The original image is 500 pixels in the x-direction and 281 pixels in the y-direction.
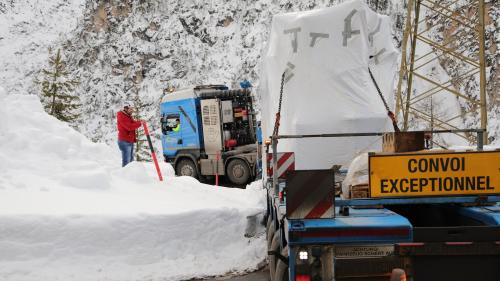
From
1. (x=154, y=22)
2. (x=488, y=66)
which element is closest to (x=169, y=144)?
(x=488, y=66)

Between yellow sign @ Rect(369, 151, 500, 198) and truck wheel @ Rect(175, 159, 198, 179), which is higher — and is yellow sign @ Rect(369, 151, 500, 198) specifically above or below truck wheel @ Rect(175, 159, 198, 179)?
above

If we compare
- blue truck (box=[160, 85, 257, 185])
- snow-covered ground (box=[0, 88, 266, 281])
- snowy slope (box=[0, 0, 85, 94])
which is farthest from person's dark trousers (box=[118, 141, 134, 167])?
snowy slope (box=[0, 0, 85, 94])

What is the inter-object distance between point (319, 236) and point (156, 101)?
133 ft

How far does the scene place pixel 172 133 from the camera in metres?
15.9

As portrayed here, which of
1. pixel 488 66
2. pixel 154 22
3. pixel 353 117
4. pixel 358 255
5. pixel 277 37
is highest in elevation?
pixel 154 22

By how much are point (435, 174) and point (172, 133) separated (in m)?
13.1

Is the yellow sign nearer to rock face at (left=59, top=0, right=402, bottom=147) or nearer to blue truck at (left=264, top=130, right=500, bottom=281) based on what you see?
blue truck at (left=264, top=130, right=500, bottom=281)

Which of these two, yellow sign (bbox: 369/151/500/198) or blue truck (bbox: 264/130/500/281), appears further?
yellow sign (bbox: 369/151/500/198)

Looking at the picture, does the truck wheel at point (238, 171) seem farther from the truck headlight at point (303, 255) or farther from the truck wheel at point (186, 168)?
the truck headlight at point (303, 255)

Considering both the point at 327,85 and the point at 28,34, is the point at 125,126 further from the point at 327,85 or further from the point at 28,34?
the point at 28,34

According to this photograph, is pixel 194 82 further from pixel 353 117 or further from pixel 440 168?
pixel 440 168

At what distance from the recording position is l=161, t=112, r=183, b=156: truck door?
15.6m

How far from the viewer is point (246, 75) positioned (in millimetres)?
41156

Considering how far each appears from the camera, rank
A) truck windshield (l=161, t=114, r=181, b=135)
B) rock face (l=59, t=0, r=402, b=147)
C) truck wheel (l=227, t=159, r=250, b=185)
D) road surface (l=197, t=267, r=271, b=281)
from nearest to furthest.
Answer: road surface (l=197, t=267, r=271, b=281)
truck wheel (l=227, t=159, r=250, b=185)
truck windshield (l=161, t=114, r=181, b=135)
rock face (l=59, t=0, r=402, b=147)
